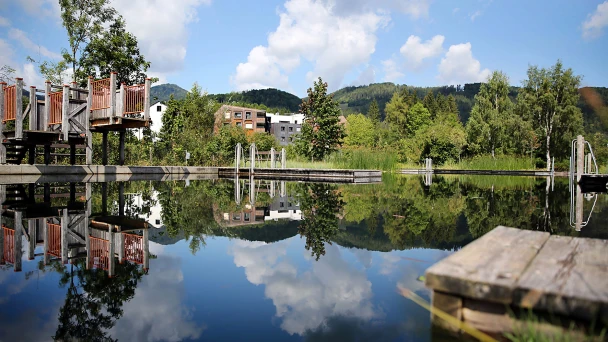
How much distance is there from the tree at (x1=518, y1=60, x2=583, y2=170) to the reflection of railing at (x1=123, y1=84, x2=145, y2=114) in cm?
2798

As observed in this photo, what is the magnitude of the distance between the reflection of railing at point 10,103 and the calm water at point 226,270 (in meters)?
8.39

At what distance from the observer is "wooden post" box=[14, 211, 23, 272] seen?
3.29m

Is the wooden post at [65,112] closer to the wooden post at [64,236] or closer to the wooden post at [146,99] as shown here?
the wooden post at [146,99]

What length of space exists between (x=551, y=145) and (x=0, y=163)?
3422 cm

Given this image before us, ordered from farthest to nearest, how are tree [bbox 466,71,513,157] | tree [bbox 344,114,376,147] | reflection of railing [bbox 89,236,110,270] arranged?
1. tree [bbox 344,114,376,147]
2. tree [bbox 466,71,513,157]
3. reflection of railing [bbox 89,236,110,270]

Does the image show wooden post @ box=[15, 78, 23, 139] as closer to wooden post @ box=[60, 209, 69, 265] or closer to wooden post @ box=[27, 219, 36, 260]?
wooden post @ box=[60, 209, 69, 265]

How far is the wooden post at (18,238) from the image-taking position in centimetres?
329

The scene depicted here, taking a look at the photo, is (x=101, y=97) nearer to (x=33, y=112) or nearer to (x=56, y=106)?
(x=56, y=106)

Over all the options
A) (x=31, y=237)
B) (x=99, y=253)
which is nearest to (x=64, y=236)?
(x=31, y=237)

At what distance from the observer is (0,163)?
13352mm

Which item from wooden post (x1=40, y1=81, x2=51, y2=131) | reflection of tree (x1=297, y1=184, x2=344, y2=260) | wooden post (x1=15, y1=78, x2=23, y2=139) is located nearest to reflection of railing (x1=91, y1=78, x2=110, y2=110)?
wooden post (x1=40, y1=81, x2=51, y2=131)

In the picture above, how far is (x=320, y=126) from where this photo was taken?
25.8 metres

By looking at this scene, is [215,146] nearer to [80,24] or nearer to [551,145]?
[80,24]

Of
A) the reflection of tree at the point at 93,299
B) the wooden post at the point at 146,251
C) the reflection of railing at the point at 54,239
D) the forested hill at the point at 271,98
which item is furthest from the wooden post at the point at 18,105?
the forested hill at the point at 271,98
